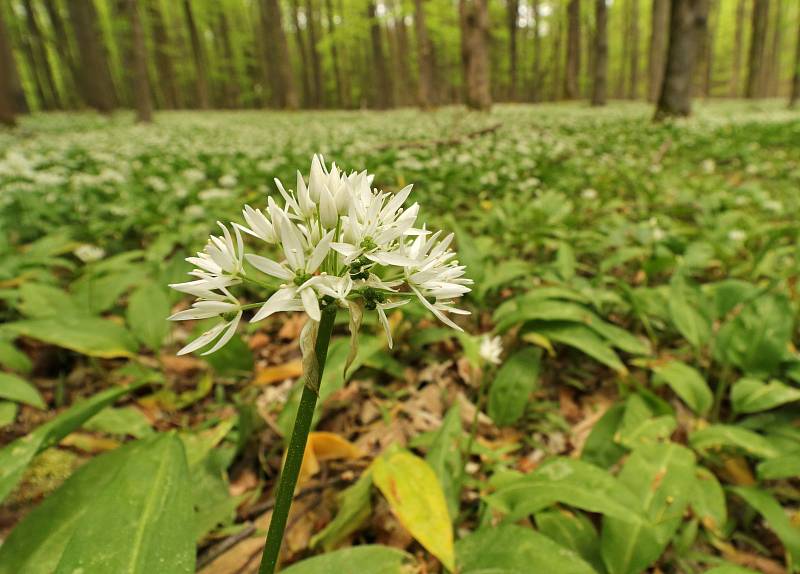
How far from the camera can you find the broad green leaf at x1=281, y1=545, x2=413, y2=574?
43.3 inches

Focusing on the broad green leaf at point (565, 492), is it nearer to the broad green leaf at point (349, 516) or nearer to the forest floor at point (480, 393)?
the forest floor at point (480, 393)

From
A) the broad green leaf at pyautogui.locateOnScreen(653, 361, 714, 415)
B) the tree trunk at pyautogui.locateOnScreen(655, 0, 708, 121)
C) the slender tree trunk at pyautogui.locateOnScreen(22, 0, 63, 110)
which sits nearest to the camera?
the broad green leaf at pyautogui.locateOnScreen(653, 361, 714, 415)

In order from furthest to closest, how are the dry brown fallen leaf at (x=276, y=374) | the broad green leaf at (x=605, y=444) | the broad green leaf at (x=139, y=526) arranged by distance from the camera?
1. the dry brown fallen leaf at (x=276, y=374)
2. the broad green leaf at (x=605, y=444)
3. the broad green leaf at (x=139, y=526)

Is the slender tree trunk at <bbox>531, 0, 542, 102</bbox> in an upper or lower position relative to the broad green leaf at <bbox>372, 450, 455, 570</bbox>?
upper

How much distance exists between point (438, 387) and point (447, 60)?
4053 centimetres

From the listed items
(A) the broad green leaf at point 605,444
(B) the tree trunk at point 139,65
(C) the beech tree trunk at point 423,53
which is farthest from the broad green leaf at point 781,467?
(C) the beech tree trunk at point 423,53

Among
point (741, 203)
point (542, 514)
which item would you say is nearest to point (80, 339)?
point (542, 514)

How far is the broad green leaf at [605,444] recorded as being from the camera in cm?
176

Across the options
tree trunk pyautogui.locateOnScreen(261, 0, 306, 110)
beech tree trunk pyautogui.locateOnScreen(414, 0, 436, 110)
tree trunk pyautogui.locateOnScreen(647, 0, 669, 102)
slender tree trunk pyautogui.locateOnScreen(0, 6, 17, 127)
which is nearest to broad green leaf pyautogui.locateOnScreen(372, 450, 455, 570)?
slender tree trunk pyautogui.locateOnScreen(0, 6, 17, 127)

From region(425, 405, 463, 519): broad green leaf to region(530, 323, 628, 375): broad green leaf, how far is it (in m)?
0.68

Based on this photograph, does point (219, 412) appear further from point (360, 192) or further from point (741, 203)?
point (741, 203)

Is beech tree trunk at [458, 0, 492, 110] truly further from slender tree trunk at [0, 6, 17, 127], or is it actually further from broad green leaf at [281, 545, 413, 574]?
broad green leaf at [281, 545, 413, 574]

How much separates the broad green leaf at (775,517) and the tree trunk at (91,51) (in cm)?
2246

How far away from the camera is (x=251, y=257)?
2.46 feet
